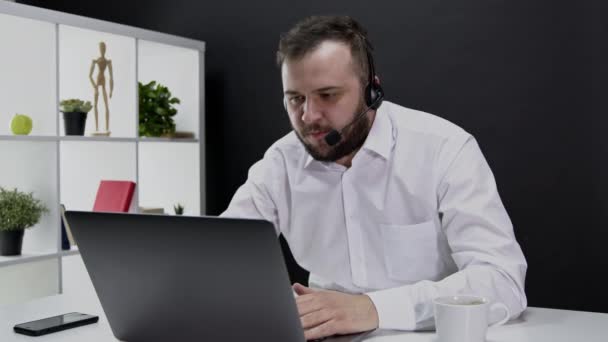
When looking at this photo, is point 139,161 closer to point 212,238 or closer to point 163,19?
point 163,19

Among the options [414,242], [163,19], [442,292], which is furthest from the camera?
[163,19]

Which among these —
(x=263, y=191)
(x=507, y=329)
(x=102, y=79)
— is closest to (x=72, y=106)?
(x=102, y=79)

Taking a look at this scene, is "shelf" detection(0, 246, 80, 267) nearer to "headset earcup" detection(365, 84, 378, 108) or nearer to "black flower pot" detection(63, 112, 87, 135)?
"black flower pot" detection(63, 112, 87, 135)

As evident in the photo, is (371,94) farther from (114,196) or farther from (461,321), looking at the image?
(114,196)

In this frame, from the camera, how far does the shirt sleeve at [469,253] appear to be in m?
1.32

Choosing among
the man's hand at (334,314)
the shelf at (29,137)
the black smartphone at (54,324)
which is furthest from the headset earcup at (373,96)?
the shelf at (29,137)

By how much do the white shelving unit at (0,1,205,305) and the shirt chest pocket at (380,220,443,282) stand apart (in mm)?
1803

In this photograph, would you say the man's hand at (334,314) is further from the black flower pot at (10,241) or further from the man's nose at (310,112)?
the black flower pot at (10,241)

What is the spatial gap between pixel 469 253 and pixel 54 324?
2.86 feet

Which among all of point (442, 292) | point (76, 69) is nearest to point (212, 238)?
point (442, 292)

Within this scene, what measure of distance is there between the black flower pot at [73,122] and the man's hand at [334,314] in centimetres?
216

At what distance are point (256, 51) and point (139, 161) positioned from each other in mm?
880

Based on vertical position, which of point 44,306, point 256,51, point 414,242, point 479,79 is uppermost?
point 256,51

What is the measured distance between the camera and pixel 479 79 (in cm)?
303
